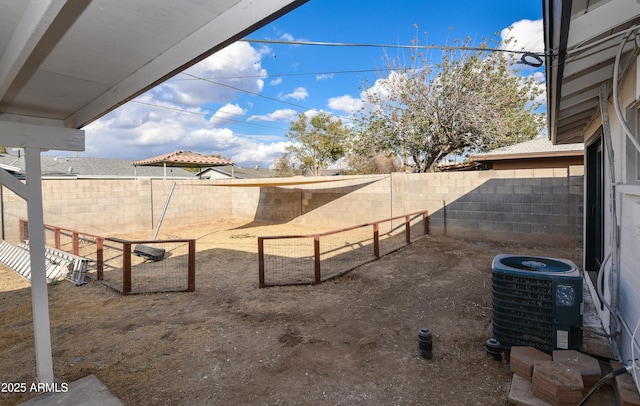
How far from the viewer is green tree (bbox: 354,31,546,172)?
35.2 ft

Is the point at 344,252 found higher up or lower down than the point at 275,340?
higher up

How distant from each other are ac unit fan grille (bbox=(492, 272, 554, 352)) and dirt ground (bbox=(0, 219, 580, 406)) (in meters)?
0.28

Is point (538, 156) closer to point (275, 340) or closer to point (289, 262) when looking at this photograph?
point (289, 262)

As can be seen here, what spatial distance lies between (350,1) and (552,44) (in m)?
5.14

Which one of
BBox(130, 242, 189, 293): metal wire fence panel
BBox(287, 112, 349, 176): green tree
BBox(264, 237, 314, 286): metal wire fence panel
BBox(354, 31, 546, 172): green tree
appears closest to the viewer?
BBox(130, 242, 189, 293): metal wire fence panel

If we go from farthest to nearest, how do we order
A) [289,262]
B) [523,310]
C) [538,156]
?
[538,156], [289,262], [523,310]

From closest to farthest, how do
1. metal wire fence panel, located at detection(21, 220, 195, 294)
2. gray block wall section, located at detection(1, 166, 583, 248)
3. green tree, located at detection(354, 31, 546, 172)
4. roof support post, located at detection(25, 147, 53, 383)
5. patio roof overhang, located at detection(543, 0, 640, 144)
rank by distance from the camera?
patio roof overhang, located at detection(543, 0, 640, 144)
roof support post, located at detection(25, 147, 53, 383)
metal wire fence panel, located at detection(21, 220, 195, 294)
gray block wall section, located at detection(1, 166, 583, 248)
green tree, located at detection(354, 31, 546, 172)

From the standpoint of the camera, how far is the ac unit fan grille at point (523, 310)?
2.30 meters

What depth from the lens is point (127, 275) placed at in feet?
14.0

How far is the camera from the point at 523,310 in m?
2.38

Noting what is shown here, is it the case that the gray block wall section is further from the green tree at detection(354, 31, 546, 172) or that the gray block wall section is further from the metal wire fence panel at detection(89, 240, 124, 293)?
the green tree at detection(354, 31, 546, 172)

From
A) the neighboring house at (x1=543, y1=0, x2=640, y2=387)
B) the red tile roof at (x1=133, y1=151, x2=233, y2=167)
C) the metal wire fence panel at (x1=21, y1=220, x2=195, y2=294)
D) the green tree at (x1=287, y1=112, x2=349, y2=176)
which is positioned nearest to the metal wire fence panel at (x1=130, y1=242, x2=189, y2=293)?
the metal wire fence panel at (x1=21, y1=220, x2=195, y2=294)

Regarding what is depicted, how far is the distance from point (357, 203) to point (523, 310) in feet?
22.7

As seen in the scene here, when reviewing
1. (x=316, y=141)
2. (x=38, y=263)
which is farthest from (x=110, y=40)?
(x=316, y=141)
